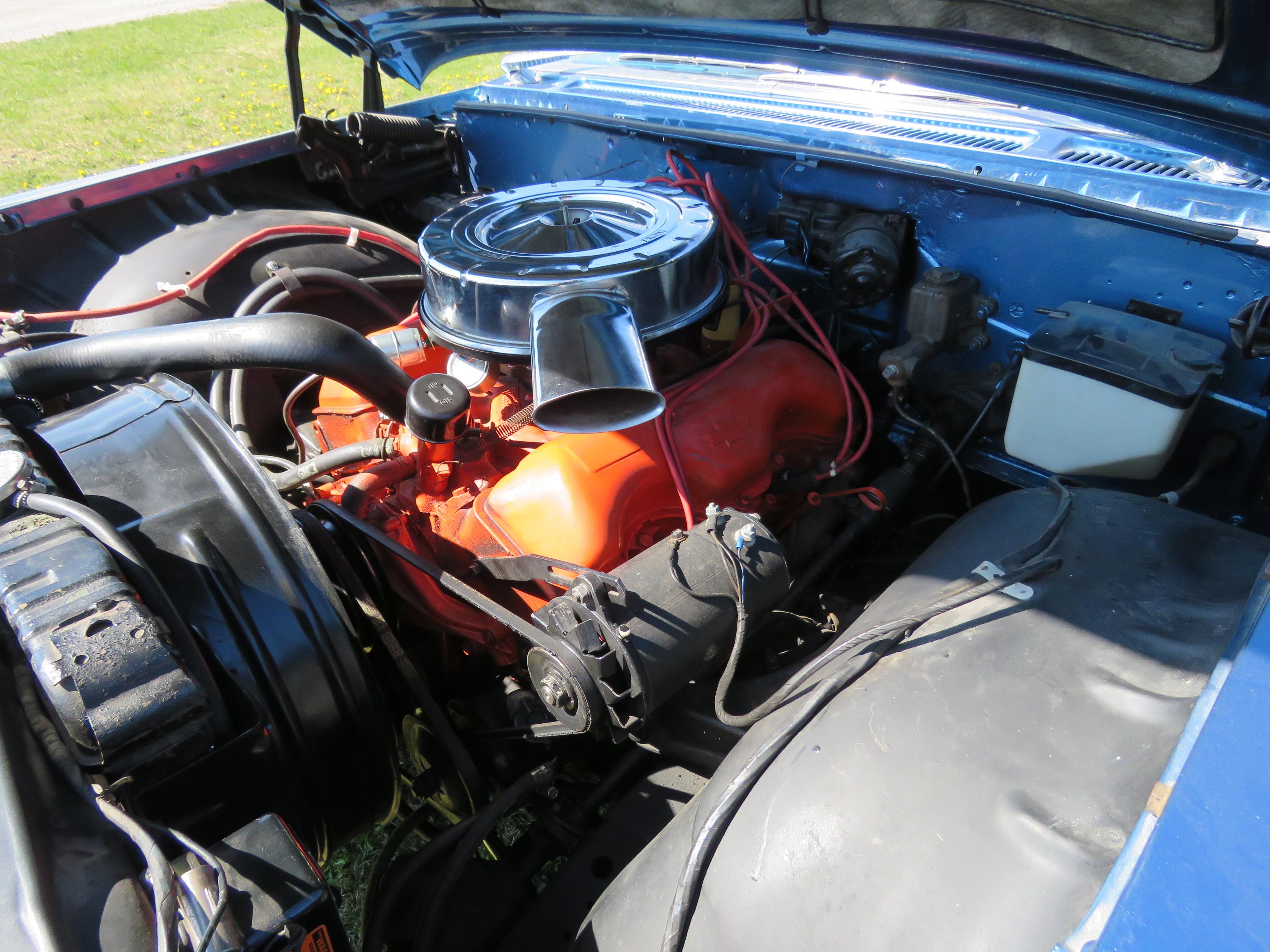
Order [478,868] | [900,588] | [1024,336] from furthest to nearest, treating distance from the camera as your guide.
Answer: [1024,336] < [478,868] < [900,588]

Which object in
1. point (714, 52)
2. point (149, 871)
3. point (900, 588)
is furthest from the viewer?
point (714, 52)

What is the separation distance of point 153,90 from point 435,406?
423 inches

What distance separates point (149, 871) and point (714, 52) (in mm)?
1826

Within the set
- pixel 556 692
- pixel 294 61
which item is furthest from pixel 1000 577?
pixel 294 61

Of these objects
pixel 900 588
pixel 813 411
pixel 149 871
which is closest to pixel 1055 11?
pixel 813 411

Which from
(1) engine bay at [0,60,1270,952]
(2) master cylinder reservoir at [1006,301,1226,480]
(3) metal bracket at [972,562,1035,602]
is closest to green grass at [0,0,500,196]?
(1) engine bay at [0,60,1270,952]

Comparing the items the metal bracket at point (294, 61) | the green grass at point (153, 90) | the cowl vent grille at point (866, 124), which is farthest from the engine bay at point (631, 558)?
the green grass at point (153, 90)

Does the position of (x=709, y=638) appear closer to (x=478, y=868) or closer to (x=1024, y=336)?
(x=478, y=868)

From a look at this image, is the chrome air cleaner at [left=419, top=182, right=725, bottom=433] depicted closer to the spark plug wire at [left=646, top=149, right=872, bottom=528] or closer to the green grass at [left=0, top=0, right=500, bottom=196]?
the spark plug wire at [left=646, top=149, right=872, bottom=528]

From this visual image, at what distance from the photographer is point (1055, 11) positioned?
1182 mm

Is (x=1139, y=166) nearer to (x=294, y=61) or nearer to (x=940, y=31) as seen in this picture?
(x=940, y=31)

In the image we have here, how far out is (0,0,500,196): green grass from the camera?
24.3ft

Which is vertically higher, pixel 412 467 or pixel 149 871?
pixel 149 871

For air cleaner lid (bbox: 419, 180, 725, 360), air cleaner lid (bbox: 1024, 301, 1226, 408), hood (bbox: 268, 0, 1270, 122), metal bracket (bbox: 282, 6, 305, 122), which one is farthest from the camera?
metal bracket (bbox: 282, 6, 305, 122)
